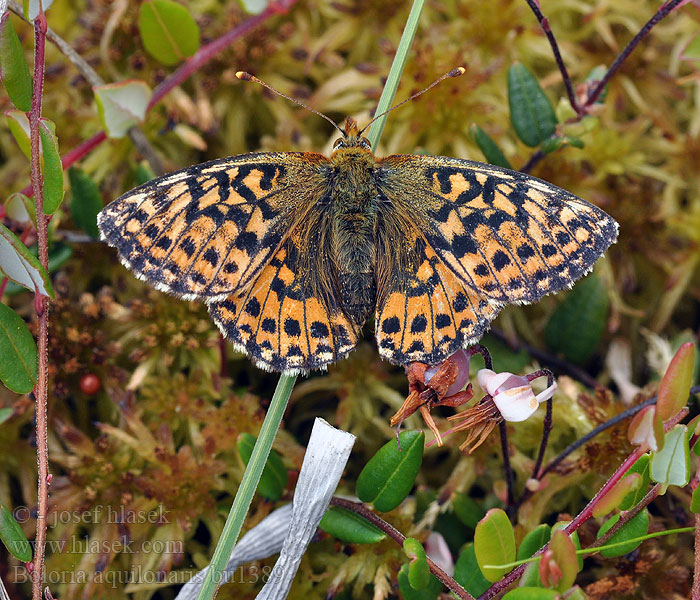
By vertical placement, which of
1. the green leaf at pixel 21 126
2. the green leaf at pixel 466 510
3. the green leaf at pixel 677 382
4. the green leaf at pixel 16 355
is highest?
the green leaf at pixel 21 126

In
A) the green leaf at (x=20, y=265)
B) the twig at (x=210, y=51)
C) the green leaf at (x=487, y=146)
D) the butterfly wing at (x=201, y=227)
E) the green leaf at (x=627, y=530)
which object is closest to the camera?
the green leaf at (x=627, y=530)

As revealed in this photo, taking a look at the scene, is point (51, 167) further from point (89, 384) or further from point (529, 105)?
point (529, 105)

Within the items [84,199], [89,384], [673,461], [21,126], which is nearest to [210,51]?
[84,199]

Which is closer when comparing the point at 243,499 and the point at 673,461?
the point at 673,461

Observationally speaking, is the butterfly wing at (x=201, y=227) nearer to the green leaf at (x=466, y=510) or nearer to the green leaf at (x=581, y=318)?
the green leaf at (x=466, y=510)

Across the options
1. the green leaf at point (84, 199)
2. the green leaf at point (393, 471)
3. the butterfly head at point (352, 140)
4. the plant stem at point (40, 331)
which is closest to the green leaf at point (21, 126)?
the plant stem at point (40, 331)

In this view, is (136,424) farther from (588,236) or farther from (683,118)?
(683,118)
